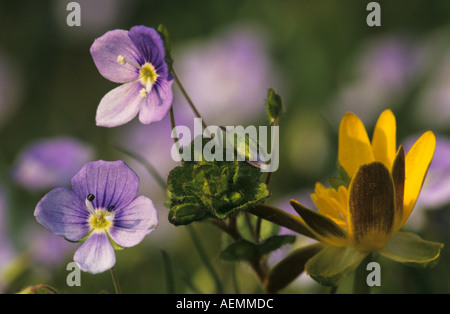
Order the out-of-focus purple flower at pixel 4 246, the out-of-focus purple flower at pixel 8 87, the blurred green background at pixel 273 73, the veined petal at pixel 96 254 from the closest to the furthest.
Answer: the veined petal at pixel 96 254
the out-of-focus purple flower at pixel 4 246
the blurred green background at pixel 273 73
the out-of-focus purple flower at pixel 8 87

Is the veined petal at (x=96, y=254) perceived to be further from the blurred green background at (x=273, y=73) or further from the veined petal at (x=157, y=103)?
the blurred green background at (x=273, y=73)

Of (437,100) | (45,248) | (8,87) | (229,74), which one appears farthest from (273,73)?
(45,248)

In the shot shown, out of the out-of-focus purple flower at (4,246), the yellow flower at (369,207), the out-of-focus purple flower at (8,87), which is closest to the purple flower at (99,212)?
the yellow flower at (369,207)

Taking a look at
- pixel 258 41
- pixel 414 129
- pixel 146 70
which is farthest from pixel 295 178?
pixel 146 70

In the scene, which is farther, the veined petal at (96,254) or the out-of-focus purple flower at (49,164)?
the out-of-focus purple flower at (49,164)

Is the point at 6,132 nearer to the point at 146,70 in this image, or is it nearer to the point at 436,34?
the point at 436,34
